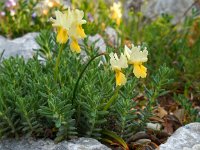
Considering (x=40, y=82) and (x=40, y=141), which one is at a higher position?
(x=40, y=82)

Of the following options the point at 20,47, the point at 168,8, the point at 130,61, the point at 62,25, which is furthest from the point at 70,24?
the point at 168,8

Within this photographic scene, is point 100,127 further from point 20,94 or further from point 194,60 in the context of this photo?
point 194,60

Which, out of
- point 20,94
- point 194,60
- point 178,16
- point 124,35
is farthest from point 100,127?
point 178,16

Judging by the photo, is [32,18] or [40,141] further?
[32,18]

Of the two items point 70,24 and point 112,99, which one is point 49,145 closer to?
point 112,99

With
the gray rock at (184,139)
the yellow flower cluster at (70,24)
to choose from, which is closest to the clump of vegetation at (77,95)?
the yellow flower cluster at (70,24)

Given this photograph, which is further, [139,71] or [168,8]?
[168,8]
